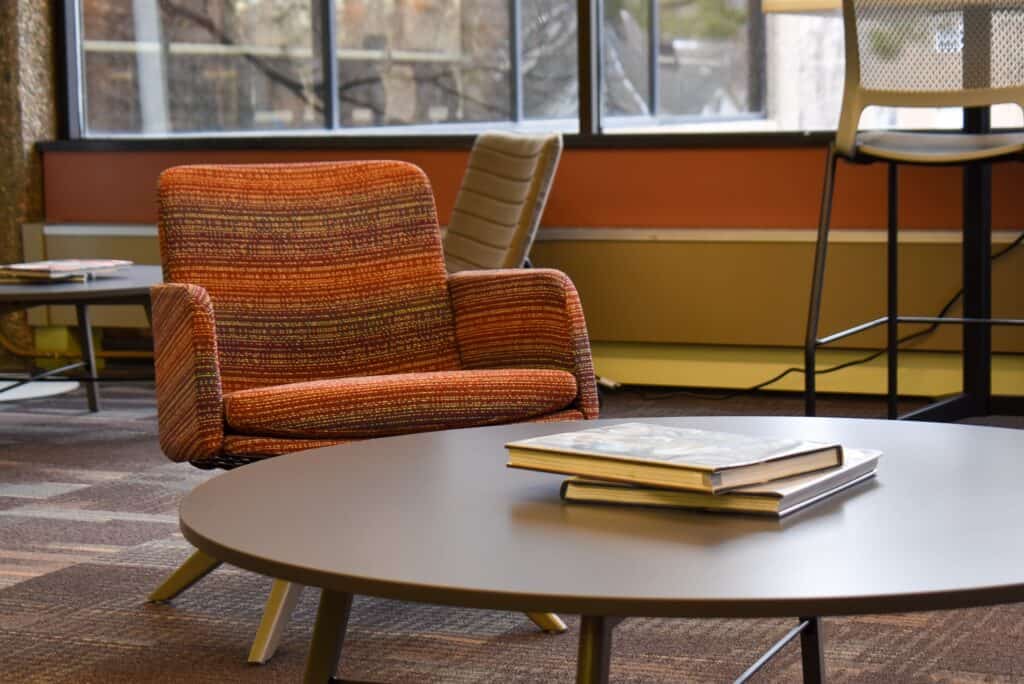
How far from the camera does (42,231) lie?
5.50m

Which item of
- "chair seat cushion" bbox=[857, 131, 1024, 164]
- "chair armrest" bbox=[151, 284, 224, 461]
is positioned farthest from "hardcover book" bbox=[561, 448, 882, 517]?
"chair seat cushion" bbox=[857, 131, 1024, 164]

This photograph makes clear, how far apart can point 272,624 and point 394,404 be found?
382 millimetres

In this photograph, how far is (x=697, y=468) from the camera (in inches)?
49.8

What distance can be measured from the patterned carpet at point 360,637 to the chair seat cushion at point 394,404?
0.31 meters

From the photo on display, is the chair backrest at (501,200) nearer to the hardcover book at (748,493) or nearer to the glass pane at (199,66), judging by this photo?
the glass pane at (199,66)

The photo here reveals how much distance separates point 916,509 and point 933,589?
26 cm

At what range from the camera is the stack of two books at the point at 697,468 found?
1276mm

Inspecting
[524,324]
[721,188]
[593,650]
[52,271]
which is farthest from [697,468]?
[721,188]

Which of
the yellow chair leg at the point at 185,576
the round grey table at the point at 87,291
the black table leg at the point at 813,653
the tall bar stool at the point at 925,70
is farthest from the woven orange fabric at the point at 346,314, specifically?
the round grey table at the point at 87,291

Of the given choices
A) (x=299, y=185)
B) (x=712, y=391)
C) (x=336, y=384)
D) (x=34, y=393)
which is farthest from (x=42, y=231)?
(x=336, y=384)

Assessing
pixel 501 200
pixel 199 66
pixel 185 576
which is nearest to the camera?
pixel 185 576

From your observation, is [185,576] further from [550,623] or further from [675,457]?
[675,457]

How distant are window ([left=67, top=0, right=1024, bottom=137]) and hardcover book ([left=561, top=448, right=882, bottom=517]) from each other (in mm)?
3274

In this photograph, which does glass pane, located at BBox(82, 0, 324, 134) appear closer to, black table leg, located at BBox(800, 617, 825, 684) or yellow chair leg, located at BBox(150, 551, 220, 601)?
yellow chair leg, located at BBox(150, 551, 220, 601)
